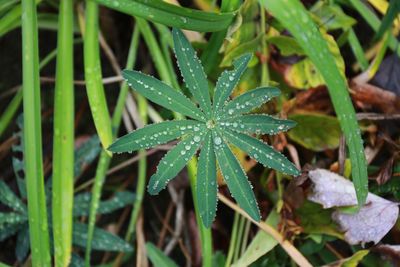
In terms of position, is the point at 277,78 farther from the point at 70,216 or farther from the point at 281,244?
the point at 70,216

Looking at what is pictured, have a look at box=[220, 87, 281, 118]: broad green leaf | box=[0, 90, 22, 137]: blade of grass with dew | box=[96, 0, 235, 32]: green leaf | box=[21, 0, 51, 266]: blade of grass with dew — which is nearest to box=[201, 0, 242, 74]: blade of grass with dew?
box=[96, 0, 235, 32]: green leaf

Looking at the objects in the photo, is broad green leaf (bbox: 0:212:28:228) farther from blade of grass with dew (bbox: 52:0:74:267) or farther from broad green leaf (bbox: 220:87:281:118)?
broad green leaf (bbox: 220:87:281:118)

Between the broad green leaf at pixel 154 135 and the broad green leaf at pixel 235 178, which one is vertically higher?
the broad green leaf at pixel 154 135

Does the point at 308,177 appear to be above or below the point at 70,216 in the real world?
below

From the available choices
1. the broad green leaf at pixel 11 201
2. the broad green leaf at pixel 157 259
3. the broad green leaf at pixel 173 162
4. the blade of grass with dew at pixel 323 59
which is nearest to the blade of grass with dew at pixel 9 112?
the broad green leaf at pixel 11 201

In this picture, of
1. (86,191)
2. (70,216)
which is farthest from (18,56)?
(70,216)

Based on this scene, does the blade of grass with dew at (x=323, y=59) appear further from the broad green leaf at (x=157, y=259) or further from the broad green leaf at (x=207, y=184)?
the broad green leaf at (x=157, y=259)
